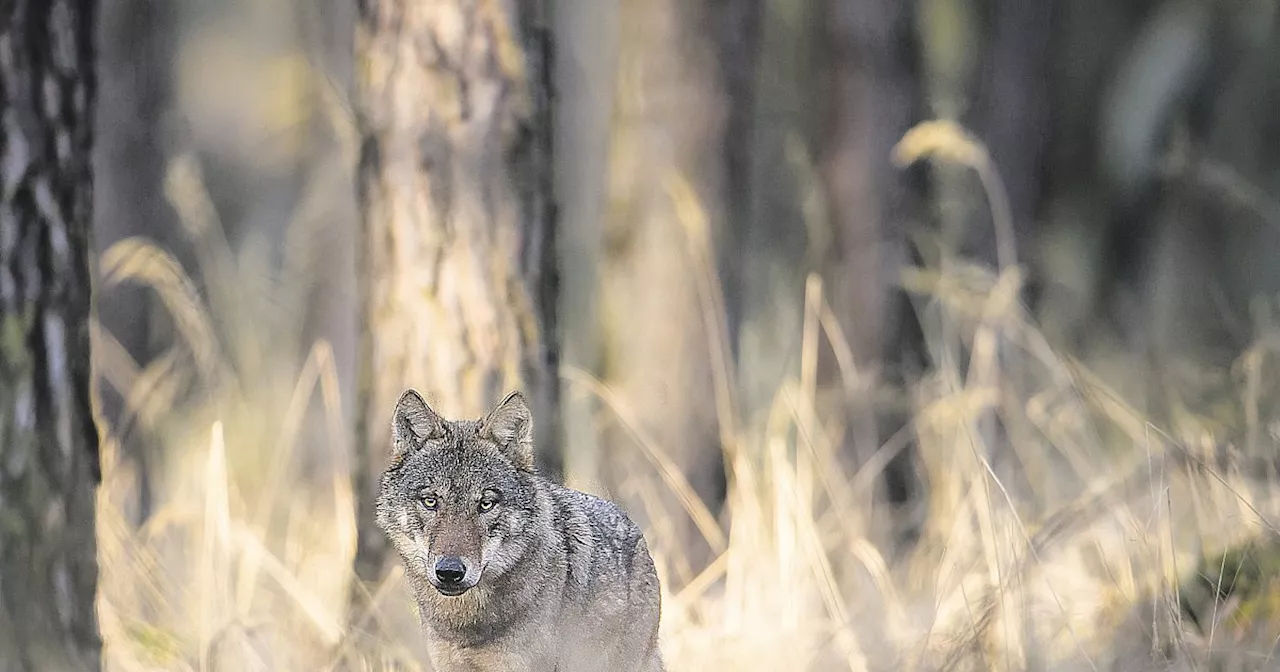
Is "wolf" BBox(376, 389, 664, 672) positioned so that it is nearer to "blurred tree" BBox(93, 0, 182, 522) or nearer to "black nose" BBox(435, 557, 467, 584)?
"black nose" BBox(435, 557, 467, 584)

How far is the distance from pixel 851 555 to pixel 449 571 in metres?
3.09

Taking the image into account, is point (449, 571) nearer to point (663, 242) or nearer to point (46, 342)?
point (46, 342)

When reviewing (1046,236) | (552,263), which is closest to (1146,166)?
(1046,236)

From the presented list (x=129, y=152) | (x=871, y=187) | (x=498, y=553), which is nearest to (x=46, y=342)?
(x=498, y=553)

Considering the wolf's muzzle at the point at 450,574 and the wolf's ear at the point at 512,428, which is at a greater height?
the wolf's ear at the point at 512,428

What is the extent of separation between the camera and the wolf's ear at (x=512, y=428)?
3.18 metres

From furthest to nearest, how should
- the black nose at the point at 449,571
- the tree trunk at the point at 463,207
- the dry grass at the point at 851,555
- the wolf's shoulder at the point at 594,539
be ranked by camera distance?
the tree trunk at the point at 463,207, the dry grass at the point at 851,555, the wolf's shoulder at the point at 594,539, the black nose at the point at 449,571

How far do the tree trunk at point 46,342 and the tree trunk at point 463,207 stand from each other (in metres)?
0.92

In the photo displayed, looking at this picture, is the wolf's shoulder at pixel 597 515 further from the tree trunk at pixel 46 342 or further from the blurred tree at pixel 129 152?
the blurred tree at pixel 129 152

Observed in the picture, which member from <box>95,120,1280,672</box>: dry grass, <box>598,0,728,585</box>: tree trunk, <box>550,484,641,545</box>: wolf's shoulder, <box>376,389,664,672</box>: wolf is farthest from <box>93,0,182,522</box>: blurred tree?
<box>376,389,664,672</box>: wolf

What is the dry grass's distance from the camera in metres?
4.08

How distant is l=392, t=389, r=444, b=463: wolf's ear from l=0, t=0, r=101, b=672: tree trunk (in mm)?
979

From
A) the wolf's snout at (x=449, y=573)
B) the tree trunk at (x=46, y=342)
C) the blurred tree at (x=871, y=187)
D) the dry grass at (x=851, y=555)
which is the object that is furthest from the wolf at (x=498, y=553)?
the blurred tree at (x=871, y=187)

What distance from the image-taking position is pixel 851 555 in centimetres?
573
